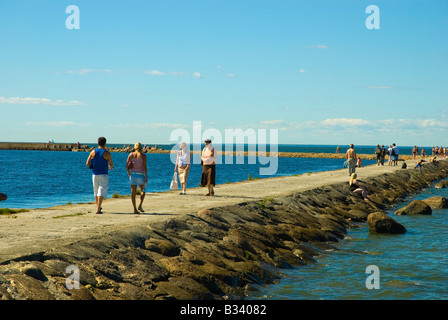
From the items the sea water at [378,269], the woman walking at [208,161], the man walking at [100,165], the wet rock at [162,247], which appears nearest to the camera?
the wet rock at [162,247]

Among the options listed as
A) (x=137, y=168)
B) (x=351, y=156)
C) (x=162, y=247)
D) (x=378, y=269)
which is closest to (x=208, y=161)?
(x=137, y=168)

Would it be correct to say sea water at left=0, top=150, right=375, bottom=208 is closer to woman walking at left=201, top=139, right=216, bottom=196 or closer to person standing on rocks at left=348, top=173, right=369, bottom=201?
person standing on rocks at left=348, top=173, right=369, bottom=201

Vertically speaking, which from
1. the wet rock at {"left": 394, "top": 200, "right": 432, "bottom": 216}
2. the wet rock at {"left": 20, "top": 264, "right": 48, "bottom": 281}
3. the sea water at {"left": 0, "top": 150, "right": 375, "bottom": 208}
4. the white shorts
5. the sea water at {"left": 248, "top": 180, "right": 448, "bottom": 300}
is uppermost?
the white shorts

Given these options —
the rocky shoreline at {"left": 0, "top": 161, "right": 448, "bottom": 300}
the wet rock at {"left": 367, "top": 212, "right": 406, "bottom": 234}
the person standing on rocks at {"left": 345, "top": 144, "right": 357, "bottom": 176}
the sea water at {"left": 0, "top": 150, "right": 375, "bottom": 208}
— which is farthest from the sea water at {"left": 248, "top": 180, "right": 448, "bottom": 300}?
the sea water at {"left": 0, "top": 150, "right": 375, "bottom": 208}

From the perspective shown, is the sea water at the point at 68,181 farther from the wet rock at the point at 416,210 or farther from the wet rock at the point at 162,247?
the wet rock at the point at 162,247

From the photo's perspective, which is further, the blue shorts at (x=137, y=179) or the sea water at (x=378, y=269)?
the blue shorts at (x=137, y=179)

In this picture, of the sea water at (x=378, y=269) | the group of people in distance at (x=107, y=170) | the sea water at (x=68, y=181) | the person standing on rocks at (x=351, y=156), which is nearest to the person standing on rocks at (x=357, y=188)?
the person standing on rocks at (x=351, y=156)

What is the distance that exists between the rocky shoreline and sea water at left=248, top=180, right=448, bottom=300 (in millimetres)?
501

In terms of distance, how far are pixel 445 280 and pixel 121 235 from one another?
824 cm

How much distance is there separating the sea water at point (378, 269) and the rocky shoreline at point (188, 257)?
0.50 metres

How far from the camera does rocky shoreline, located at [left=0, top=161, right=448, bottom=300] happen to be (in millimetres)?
8164

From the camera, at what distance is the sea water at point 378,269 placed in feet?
36.9
